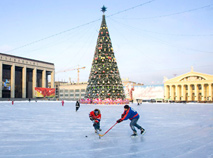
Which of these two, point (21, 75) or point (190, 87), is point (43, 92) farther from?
point (190, 87)

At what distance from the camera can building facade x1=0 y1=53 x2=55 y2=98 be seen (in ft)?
244

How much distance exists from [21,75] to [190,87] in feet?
230

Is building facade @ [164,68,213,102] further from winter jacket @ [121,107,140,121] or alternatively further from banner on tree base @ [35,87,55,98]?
winter jacket @ [121,107,140,121]

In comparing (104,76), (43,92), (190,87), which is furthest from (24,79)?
(190,87)

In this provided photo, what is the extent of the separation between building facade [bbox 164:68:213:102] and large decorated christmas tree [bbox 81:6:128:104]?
63.4m

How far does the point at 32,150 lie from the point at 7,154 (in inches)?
27.6

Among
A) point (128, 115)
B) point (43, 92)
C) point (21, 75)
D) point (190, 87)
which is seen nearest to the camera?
point (128, 115)

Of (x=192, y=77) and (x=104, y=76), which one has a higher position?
(x=192, y=77)

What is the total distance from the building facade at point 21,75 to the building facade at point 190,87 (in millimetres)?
53159

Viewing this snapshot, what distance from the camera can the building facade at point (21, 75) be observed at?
7424cm

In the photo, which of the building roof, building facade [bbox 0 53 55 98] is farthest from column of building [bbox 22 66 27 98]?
the building roof

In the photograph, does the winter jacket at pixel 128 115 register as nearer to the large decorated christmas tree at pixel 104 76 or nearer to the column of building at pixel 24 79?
the large decorated christmas tree at pixel 104 76

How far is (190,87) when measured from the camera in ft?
327

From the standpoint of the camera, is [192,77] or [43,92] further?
[192,77]
